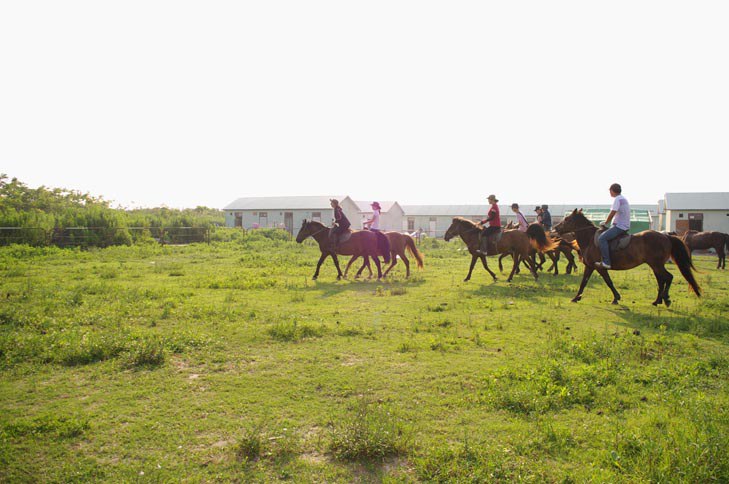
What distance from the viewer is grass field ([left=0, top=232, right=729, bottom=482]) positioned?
348cm

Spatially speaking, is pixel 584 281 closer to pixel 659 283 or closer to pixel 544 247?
pixel 659 283

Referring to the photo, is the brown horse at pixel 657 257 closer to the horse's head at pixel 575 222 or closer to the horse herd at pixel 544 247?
the horse herd at pixel 544 247

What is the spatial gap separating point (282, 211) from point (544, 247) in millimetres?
40109

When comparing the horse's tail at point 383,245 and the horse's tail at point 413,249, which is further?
the horse's tail at point 413,249

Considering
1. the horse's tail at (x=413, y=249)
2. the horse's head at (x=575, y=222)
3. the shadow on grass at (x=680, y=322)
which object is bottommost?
the shadow on grass at (x=680, y=322)

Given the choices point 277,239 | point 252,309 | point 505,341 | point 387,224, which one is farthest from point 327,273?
point 387,224

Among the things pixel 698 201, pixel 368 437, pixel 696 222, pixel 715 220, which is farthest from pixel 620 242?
pixel 698 201

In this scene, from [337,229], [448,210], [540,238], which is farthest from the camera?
[448,210]

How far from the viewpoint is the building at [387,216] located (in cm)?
5641

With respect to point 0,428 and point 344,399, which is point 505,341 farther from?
point 0,428

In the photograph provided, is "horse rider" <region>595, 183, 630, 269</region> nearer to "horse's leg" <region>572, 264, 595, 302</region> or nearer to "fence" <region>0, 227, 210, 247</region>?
"horse's leg" <region>572, 264, 595, 302</region>

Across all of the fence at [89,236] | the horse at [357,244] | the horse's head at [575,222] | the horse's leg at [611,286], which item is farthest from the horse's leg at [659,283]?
the fence at [89,236]

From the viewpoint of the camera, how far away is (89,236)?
24.8m

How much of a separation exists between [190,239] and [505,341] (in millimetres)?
29679
